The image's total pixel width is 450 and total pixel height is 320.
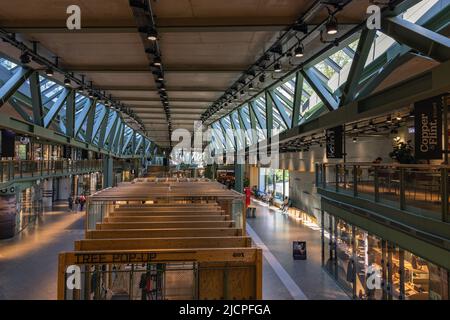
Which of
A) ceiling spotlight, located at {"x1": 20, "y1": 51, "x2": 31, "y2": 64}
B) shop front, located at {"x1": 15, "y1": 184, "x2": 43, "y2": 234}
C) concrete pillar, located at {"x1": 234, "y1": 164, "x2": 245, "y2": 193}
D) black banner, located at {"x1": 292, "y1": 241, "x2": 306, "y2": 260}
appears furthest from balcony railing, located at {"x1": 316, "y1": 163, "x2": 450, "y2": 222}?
shop front, located at {"x1": 15, "y1": 184, "x2": 43, "y2": 234}

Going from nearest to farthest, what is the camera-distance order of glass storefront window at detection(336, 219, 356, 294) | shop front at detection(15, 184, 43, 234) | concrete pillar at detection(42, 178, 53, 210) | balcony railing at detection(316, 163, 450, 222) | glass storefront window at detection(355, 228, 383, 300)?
balcony railing at detection(316, 163, 450, 222) < glass storefront window at detection(355, 228, 383, 300) < glass storefront window at detection(336, 219, 356, 294) < shop front at detection(15, 184, 43, 234) < concrete pillar at detection(42, 178, 53, 210)

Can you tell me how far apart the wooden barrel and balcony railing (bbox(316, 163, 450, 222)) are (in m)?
14.1

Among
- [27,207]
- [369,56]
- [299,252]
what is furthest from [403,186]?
[27,207]

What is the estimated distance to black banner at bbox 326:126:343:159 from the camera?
29.9 feet

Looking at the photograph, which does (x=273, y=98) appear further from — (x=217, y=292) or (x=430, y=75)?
(x=217, y=292)

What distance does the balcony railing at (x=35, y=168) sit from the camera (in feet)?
47.6

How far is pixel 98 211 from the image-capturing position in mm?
8719

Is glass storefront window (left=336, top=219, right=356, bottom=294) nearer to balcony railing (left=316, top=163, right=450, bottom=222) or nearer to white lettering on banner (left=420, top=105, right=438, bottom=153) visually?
balcony railing (left=316, top=163, right=450, bottom=222)

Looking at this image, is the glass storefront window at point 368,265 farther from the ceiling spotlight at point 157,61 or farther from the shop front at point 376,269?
the ceiling spotlight at point 157,61

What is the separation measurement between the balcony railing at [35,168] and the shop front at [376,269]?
1242 centimetres

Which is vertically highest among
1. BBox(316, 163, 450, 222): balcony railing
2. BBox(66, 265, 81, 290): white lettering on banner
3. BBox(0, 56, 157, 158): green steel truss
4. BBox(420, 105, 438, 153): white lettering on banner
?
BBox(0, 56, 157, 158): green steel truss

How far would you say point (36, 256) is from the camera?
13094 mm
